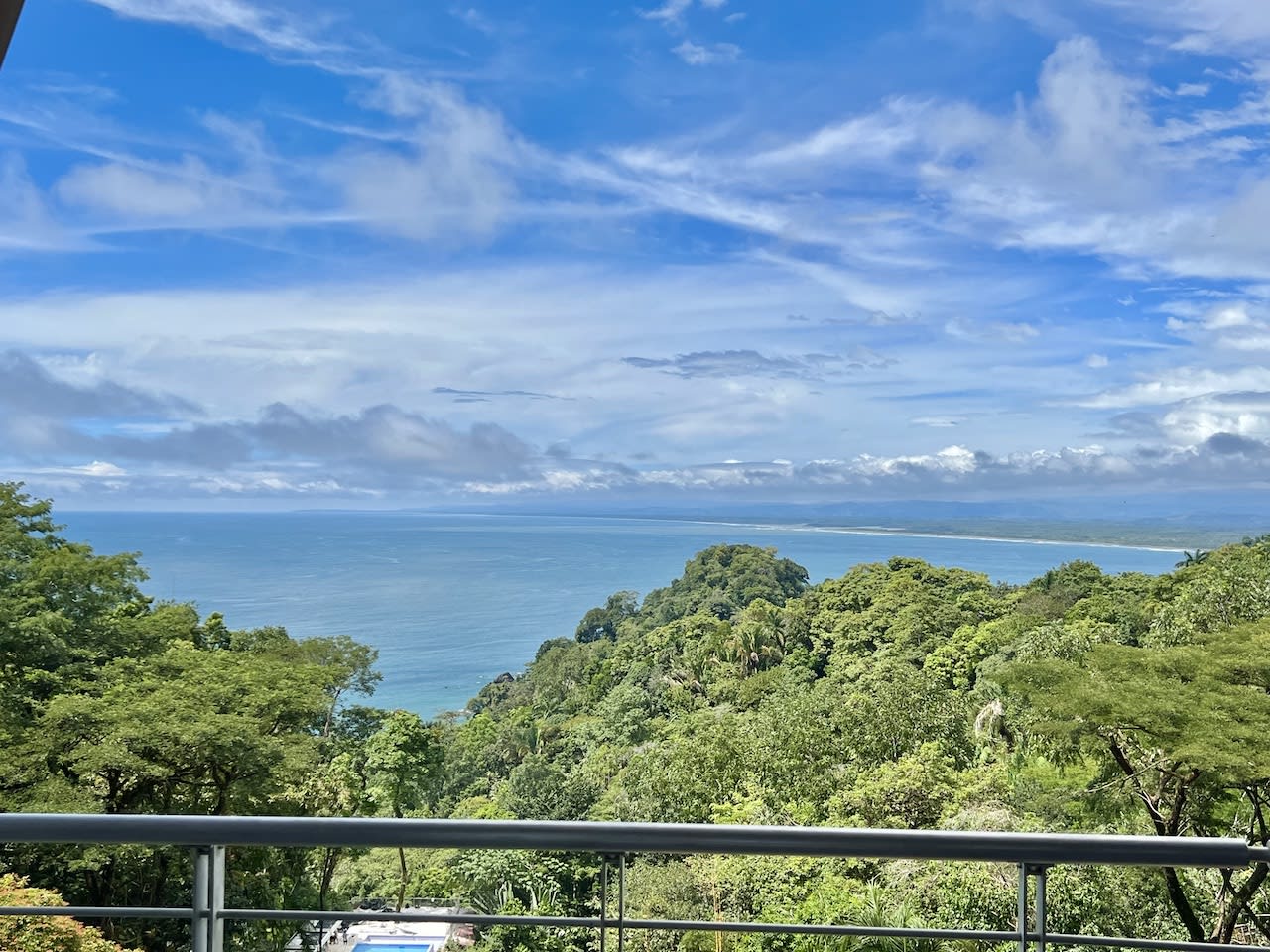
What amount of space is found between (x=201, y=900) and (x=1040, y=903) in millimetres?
847

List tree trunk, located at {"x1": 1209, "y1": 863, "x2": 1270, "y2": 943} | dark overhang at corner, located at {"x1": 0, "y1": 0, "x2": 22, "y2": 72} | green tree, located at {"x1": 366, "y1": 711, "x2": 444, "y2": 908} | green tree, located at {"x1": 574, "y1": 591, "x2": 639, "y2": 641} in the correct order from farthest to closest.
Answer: green tree, located at {"x1": 574, "y1": 591, "x2": 639, "y2": 641}
green tree, located at {"x1": 366, "y1": 711, "x2": 444, "y2": 908}
tree trunk, located at {"x1": 1209, "y1": 863, "x2": 1270, "y2": 943}
dark overhang at corner, located at {"x1": 0, "y1": 0, "x2": 22, "y2": 72}

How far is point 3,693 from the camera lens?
11.1 metres

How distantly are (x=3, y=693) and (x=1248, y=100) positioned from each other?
129 feet

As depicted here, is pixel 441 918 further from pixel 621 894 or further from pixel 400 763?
pixel 400 763

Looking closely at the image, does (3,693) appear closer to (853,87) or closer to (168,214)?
(853,87)

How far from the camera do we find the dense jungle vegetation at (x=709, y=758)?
9344 mm

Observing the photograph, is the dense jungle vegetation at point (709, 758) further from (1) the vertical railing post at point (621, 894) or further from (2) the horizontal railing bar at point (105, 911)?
(1) the vertical railing post at point (621, 894)

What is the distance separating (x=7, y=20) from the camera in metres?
0.87

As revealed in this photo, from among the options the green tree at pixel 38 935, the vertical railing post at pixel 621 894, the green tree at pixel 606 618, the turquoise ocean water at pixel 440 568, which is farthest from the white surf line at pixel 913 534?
the vertical railing post at pixel 621 894

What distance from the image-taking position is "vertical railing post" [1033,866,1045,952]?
92 centimetres

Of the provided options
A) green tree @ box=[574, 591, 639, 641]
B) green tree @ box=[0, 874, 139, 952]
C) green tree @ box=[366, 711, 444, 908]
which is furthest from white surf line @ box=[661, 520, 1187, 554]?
green tree @ box=[0, 874, 139, 952]

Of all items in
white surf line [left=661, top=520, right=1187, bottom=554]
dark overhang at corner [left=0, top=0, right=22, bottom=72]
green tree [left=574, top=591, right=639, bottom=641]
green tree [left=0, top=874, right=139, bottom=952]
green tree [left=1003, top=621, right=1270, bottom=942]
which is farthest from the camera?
green tree [left=574, top=591, right=639, bottom=641]

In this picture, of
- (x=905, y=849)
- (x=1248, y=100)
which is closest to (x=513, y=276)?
(x=1248, y=100)

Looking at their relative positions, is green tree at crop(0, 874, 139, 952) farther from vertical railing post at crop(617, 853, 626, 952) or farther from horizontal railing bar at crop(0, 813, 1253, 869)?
vertical railing post at crop(617, 853, 626, 952)
